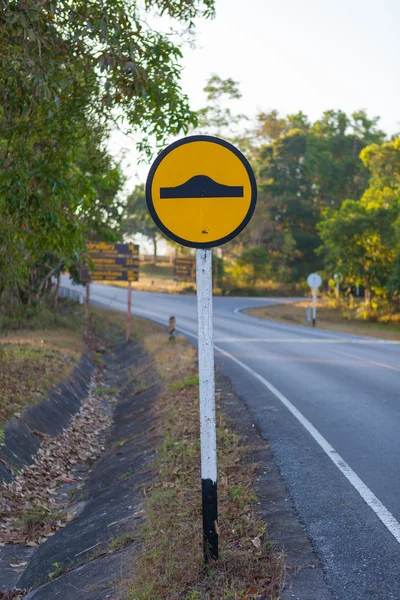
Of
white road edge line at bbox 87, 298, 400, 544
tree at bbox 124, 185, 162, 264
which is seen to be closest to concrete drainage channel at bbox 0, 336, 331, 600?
white road edge line at bbox 87, 298, 400, 544

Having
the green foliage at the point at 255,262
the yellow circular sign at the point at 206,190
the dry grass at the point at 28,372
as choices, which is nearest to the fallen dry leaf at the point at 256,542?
the yellow circular sign at the point at 206,190

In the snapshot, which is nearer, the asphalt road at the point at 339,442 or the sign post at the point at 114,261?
the asphalt road at the point at 339,442

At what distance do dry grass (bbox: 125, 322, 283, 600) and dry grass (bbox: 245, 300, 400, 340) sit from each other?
31548 mm

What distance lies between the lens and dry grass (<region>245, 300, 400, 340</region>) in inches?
1622

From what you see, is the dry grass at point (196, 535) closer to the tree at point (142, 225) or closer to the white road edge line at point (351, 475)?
the white road edge line at point (351, 475)

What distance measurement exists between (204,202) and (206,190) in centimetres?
8

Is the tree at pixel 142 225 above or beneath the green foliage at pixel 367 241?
above

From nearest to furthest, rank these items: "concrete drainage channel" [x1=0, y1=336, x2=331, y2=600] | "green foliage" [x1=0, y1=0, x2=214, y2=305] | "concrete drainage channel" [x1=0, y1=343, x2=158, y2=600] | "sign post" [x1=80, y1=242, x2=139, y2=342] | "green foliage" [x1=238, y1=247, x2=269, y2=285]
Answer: "concrete drainage channel" [x1=0, y1=336, x2=331, y2=600] < "concrete drainage channel" [x1=0, y1=343, x2=158, y2=600] < "green foliage" [x1=0, y1=0, x2=214, y2=305] < "sign post" [x1=80, y1=242, x2=139, y2=342] < "green foliage" [x1=238, y1=247, x2=269, y2=285]

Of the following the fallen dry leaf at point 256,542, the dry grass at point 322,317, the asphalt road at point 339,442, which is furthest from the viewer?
the dry grass at point 322,317

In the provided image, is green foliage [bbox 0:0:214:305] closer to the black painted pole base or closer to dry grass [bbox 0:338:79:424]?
dry grass [bbox 0:338:79:424]

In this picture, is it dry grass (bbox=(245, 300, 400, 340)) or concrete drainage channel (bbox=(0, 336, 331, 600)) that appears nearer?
concrete drainage channel (bbox=(0, 336, 331, 600))

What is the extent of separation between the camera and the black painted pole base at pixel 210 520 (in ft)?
15.3

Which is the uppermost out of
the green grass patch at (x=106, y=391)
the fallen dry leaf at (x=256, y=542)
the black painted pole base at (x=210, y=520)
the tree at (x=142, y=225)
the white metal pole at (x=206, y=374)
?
the tree at (x=142, y=225)

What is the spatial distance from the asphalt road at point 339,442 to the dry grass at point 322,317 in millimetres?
19881
